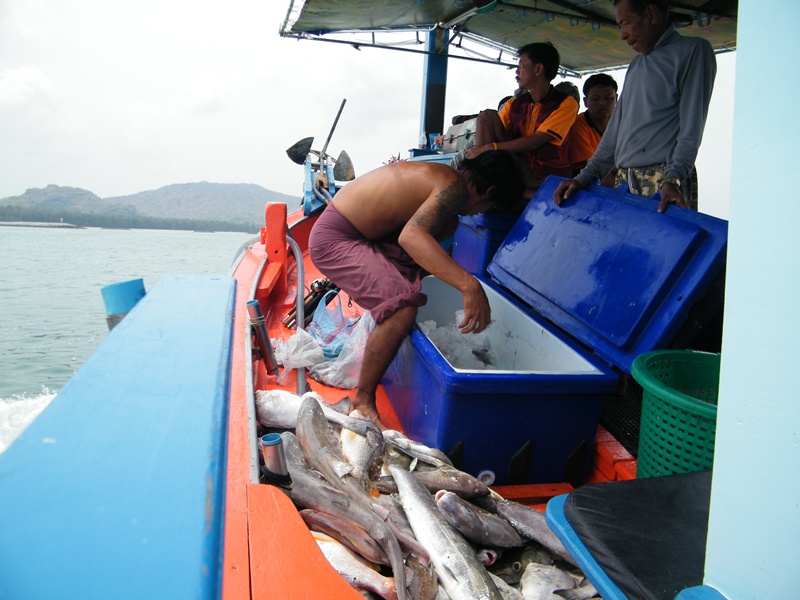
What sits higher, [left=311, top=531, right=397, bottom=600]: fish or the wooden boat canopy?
the wooden boat canopy

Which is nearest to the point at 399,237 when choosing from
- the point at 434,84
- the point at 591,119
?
the point at 591,119

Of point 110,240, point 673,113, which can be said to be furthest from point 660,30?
point 110,240

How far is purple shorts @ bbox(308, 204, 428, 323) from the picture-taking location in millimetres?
2918

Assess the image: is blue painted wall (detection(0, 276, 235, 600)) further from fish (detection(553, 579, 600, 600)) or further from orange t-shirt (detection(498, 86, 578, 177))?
orange t-shirt (detection(498, 86, 578, 177))

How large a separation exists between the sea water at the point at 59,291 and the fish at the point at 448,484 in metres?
1.96

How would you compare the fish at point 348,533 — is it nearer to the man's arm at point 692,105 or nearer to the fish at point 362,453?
the fish at point 362,453

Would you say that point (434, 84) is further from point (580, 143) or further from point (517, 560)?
point (517, 560)

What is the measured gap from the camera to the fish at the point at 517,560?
1805 mm

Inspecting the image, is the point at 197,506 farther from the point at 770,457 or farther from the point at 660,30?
the point at 660,30

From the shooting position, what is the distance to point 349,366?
338 centimetres

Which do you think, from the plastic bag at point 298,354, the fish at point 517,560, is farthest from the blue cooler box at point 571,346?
the plastic bag at point 298,354

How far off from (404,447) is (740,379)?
1.73 metres

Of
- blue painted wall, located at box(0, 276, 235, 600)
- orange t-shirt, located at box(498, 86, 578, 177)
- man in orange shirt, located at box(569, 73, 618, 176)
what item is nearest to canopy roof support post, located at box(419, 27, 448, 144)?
man in orange shirt, located at box(569, 73, 618, 176)

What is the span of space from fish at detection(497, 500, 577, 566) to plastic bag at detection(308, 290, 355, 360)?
1.93 meters
